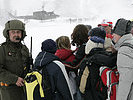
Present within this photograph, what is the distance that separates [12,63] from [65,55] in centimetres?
102

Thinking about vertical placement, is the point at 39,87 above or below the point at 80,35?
below

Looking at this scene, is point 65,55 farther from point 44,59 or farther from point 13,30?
point 13,30

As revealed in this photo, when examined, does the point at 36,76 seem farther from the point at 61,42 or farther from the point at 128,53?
the point at 128,53

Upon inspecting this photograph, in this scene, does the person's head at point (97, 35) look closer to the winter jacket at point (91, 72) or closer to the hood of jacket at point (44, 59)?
the winter jacket at point (91, 72)

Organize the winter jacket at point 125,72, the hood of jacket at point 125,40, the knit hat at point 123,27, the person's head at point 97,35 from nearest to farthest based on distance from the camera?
the winter jacket at point 125,72 → the hood of jacket at point 125,40 → the knit hat at point 123,27 → the person's head at point 97,35

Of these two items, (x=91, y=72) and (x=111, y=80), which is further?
(x=91, y=72)

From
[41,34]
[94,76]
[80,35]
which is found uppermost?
[80,35]

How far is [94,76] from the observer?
7.99ft

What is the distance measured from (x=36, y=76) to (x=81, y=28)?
4.68 feet

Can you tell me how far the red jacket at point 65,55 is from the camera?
3.11 meters

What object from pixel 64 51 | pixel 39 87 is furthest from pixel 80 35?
pixel 39 87

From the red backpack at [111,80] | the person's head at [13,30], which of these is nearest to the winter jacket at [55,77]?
the red backpack at [111,80]

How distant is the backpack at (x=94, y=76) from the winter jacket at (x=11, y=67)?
43.8 inches

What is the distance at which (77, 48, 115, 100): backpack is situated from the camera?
90.5 inches
